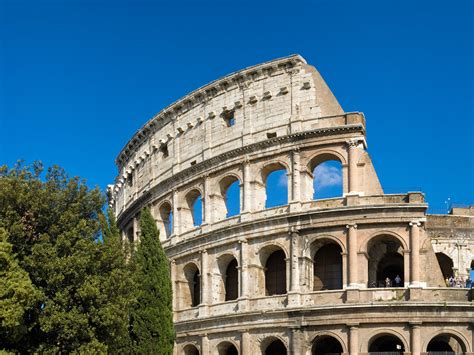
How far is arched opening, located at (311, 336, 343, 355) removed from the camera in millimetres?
30594

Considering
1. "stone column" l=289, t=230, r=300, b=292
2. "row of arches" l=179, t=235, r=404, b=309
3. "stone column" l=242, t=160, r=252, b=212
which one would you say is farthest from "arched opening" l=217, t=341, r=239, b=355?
"stone column" l=242, t=160, r=252, b=212

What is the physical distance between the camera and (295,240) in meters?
30.7

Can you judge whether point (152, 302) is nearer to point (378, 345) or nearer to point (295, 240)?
point (295, 240)

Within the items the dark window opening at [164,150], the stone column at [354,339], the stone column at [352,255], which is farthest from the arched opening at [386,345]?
the dark window opening at [164,150]

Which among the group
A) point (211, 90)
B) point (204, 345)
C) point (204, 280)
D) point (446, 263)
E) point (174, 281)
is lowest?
point (204, 345)

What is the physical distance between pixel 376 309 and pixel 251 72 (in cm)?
1235

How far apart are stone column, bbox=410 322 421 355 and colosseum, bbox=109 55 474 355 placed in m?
0.04

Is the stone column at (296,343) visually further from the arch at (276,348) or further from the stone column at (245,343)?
the arch at (276,348)

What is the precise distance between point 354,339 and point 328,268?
365 cm

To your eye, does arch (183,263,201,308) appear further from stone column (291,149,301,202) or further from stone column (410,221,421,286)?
stone column (410,221,421,286)

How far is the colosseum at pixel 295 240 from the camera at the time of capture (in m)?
28.7

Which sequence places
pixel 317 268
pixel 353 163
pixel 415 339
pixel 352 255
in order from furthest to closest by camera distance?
pixel 317 268 < pixel 353 163 < pixel 352 255 < pixel 415 339

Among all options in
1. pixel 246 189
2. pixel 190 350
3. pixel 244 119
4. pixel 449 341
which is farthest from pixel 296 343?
pixel 244 119

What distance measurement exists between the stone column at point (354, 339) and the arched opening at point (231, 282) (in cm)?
689
